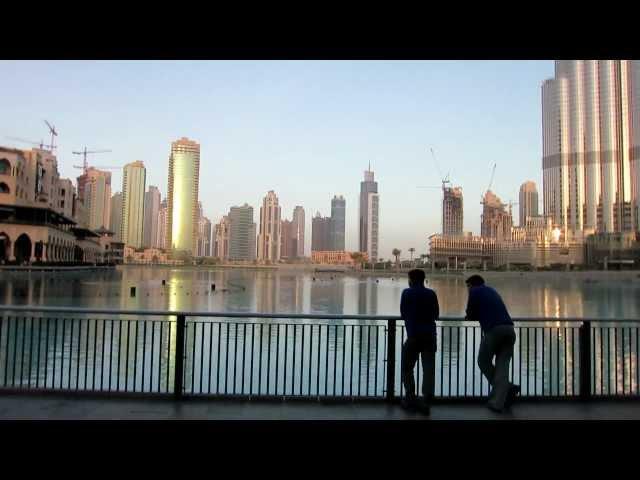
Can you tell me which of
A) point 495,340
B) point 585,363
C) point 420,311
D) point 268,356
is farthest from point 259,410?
point 585,363

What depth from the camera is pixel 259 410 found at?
19.7 feet

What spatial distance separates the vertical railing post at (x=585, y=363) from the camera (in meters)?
6.77

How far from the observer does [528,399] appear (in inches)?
264

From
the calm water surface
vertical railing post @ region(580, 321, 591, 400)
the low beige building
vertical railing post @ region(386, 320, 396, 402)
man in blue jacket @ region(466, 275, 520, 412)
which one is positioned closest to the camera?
man in blue jacket @ region(466, 275, 520, 412)

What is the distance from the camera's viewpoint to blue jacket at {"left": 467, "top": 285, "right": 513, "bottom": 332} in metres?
6.21

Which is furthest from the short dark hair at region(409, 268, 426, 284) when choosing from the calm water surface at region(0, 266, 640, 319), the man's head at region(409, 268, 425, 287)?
the calm water surface at region(0, 266, 640, 319)

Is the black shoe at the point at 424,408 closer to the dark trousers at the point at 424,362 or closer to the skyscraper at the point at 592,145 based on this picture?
the dark trousers at the point at 424,362

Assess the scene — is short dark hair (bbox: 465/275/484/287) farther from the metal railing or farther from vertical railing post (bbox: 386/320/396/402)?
vertical railing post (bbox: 386/320/396/402)

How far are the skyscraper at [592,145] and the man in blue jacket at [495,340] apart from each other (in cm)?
16526

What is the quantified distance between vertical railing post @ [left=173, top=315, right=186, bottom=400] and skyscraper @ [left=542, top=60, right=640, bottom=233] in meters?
167

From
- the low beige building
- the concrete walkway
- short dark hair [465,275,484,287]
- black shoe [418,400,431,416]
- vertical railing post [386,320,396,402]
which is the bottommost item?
the concrete walkway

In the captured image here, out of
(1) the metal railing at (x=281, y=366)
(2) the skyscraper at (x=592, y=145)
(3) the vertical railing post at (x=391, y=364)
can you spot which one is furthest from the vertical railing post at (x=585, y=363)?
(2) the skyscraper at (x=592, y=145)
